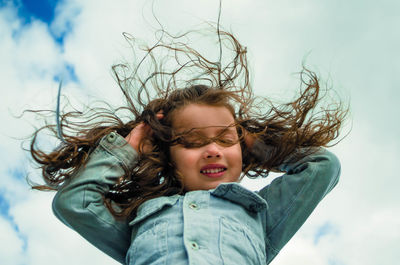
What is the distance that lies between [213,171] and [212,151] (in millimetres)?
127

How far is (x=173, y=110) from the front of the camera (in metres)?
3.18

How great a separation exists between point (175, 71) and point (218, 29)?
41 centimetres

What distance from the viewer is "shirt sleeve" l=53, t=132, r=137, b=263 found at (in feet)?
8.89

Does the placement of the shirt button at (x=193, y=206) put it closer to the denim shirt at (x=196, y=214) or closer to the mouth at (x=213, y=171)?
the denim shirt at (x=196, y=214)

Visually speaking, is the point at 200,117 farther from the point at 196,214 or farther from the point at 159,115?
the point at 196,214

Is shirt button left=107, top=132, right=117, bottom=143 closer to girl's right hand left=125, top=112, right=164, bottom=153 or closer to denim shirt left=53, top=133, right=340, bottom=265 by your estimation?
denim shirt left=53, top=133, right=340, bottom=265

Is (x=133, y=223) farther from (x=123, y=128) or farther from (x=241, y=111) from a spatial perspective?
(x=241, y=111)

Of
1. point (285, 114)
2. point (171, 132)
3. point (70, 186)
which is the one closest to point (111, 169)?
point (70, 186)

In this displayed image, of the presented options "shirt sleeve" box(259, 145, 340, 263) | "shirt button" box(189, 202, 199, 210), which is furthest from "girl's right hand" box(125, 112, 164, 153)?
"shirt sleeve" box(259, 145, 340, 263)

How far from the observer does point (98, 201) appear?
2.78m

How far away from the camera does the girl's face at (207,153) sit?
2.85 m

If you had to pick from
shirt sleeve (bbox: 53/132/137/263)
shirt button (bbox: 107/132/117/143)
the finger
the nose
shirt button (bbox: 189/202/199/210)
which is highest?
the finger

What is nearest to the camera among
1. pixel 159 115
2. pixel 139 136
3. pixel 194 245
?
pixel 194 245

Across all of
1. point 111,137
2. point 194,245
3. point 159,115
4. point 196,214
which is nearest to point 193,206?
point 196,214
